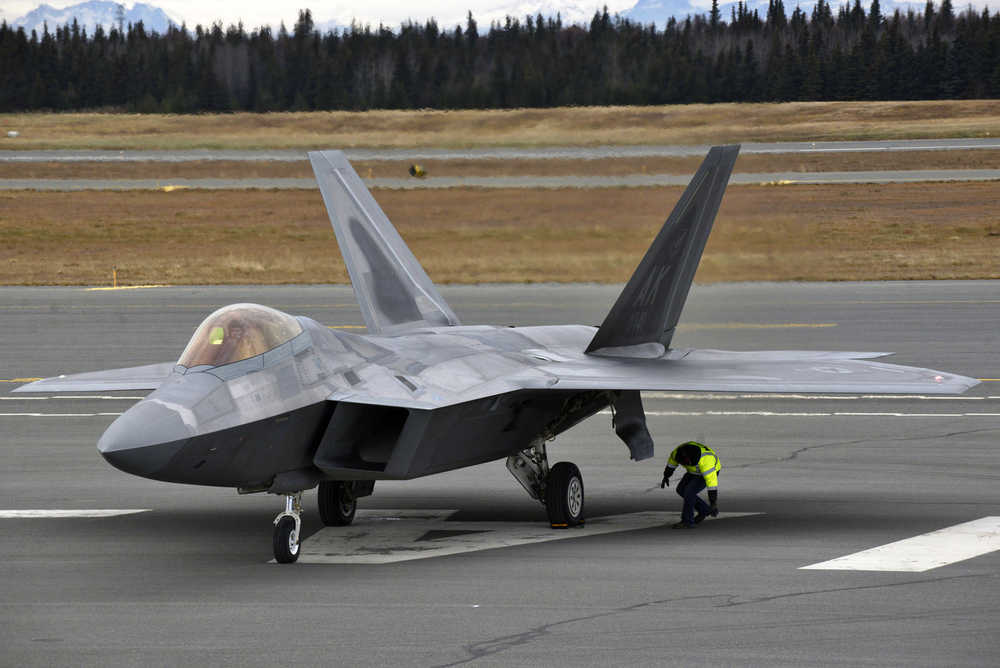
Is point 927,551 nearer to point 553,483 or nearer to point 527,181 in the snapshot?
point 553,483

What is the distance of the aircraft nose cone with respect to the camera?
10.3 m

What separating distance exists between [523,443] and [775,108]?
39.1m

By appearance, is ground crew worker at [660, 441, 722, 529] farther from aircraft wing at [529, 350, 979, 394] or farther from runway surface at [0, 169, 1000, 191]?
runway surface at [0, 169, 1000, 191]

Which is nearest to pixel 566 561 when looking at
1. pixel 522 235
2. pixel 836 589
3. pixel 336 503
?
pixel 836 589

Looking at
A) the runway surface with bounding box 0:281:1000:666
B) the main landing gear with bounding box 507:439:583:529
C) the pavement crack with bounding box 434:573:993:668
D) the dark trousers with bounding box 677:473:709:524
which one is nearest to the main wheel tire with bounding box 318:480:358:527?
the runway surface with bounding box 0:281:1000:666

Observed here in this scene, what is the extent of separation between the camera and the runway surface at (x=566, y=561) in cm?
965

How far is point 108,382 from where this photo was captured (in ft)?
47.4

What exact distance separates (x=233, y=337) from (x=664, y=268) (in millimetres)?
5894

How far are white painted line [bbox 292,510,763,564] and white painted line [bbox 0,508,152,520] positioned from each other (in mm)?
2680

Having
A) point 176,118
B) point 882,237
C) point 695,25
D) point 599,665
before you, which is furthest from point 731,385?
point 695,25

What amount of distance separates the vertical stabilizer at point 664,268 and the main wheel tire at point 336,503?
333 cm

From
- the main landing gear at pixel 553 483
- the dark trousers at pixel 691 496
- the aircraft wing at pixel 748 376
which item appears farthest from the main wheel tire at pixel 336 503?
the dark trousers at pixel 691 496

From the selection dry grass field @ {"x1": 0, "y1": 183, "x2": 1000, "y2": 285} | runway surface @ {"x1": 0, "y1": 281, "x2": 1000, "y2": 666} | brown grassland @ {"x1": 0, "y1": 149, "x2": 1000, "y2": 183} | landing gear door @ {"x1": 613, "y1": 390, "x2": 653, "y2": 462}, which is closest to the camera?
runway surface @ {"x1": 0, "y1": 281, "x2": 1000, "y2": 666}

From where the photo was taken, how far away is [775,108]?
50750 mm
